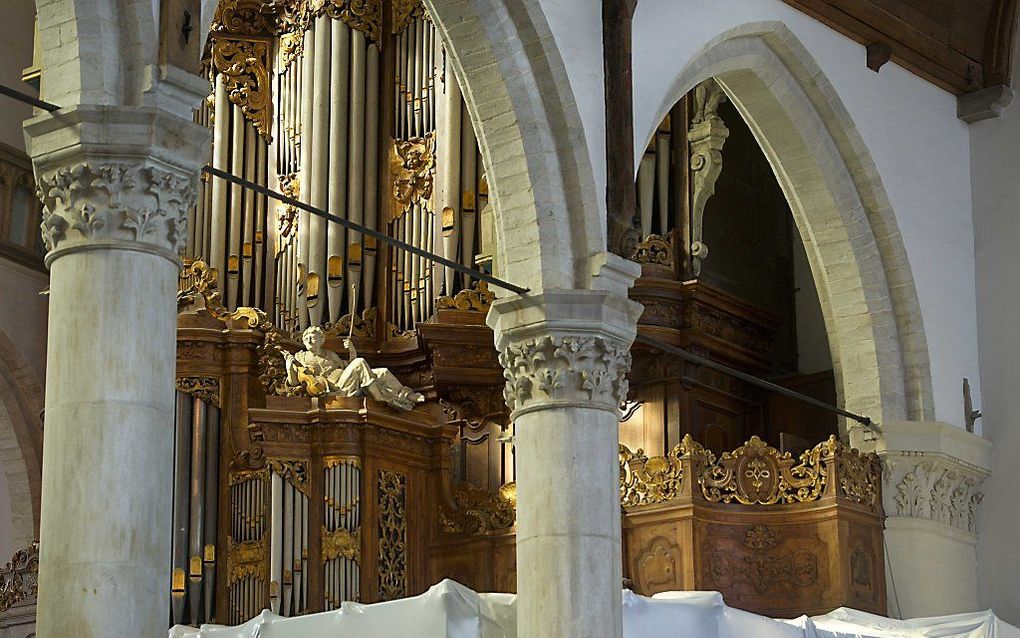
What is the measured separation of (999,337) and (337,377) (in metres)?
4.78

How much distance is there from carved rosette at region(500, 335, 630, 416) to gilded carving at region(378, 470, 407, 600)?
3005 millimetres

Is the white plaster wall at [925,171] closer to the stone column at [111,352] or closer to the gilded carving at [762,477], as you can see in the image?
the gilded carving at [762,477]

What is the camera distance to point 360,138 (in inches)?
564

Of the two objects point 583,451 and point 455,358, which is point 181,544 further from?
point 583,451

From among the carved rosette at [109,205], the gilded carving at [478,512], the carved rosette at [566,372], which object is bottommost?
the gilded carving at [478,512]

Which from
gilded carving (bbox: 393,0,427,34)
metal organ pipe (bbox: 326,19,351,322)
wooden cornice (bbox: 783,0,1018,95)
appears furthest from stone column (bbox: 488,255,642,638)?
gilded carving (bbox: 393,0,427,34)

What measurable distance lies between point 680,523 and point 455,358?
2.20m

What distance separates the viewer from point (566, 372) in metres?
9.39

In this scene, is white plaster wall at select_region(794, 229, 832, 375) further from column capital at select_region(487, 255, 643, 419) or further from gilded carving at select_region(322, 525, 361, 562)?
column capital at select_region(487, 255, 643, 419)

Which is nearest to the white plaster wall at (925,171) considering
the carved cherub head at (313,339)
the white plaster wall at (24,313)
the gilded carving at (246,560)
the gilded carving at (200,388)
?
the carved cherub head at (313,339)

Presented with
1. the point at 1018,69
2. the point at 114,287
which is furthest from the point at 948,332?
the point at 114,287

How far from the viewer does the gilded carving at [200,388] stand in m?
12.7

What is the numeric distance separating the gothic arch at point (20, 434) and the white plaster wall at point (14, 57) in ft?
6.34

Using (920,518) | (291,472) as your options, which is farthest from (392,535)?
(920,518)
